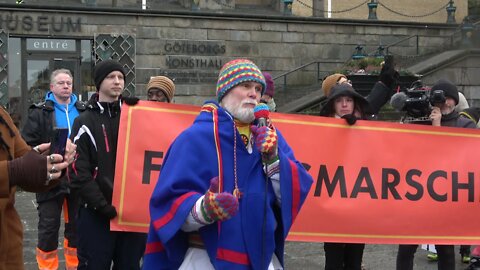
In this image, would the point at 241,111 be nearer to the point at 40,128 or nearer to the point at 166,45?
the point at 40,128

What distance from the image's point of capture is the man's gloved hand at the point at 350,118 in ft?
18.7

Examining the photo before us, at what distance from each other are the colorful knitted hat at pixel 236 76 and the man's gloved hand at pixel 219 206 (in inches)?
26.8

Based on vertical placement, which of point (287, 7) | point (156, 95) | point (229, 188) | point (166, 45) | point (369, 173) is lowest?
point (369, 173)

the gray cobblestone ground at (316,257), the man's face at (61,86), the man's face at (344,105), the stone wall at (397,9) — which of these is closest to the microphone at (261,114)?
the man's face at (344,105)

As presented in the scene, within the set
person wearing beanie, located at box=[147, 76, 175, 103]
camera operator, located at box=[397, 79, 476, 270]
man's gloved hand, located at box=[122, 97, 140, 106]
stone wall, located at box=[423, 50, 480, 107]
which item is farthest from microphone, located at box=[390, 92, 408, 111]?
stone wall, located at box=[423, 50, 480, 107]

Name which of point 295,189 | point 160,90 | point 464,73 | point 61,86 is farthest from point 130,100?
point 464,73

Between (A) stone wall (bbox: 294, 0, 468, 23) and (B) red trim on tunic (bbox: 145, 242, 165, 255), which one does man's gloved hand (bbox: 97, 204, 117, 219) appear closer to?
(B) red trim on tunic (bbox: 145, 242, 165, 255)

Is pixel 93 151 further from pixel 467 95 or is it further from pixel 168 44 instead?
pixel 467 95

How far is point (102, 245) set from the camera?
4.84 metres

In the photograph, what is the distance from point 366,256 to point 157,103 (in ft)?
11.7

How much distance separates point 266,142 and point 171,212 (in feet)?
1.90

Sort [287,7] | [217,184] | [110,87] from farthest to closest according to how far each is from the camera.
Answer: [287,7]
[110,87]
[217,184]

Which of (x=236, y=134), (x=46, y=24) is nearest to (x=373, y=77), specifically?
(x=46, y=24)

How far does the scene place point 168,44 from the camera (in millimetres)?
20891
